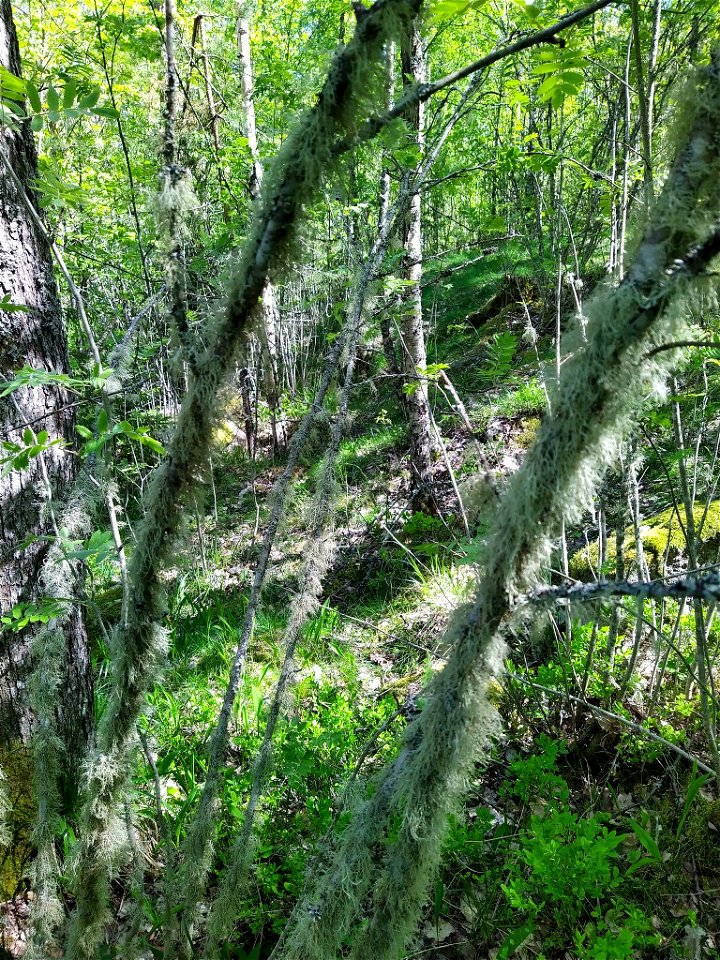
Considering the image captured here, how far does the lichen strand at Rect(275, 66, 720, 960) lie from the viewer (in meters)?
0.80

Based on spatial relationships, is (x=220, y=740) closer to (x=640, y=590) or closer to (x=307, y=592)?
(x=307, y=592)

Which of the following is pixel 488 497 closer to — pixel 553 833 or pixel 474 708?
pixel 474 708

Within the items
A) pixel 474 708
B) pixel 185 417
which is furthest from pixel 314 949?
pixel 185 417

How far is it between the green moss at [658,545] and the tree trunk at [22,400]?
8.67 feet

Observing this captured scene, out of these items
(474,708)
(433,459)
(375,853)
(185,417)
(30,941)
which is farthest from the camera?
(433,459)

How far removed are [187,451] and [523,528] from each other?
69cm

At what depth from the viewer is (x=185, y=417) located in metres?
1.15

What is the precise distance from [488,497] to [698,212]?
650mm

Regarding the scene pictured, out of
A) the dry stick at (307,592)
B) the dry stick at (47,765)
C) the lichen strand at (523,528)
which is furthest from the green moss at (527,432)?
the lichen strand at (523,528)

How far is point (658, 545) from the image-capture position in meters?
3.34

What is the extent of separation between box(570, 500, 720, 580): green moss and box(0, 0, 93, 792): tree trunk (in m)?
2.64

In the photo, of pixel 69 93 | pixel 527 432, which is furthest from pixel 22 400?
pixel 527 432

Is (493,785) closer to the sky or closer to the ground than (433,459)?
closer to the ground

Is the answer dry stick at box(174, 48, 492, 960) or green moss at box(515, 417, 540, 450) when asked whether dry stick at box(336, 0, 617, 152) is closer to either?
dry stick at box(174, 48, 492, 960)
